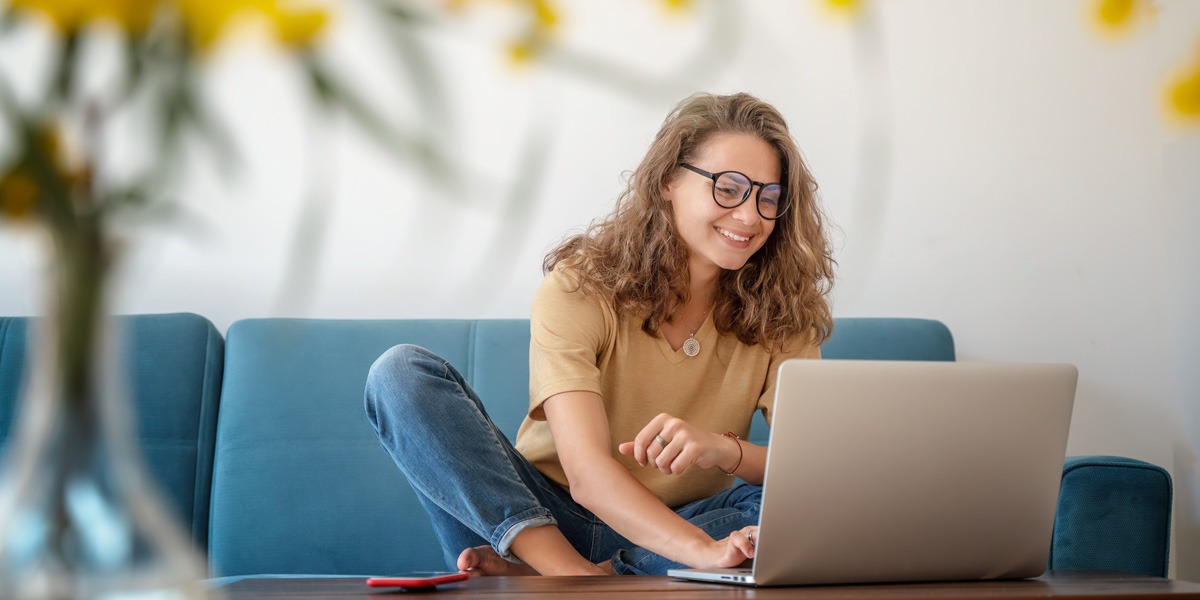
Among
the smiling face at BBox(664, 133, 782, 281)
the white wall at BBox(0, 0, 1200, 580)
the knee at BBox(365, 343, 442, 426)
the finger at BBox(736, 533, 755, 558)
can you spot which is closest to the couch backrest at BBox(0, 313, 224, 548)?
the white wall at BBox(0, 0, 1200, 580)

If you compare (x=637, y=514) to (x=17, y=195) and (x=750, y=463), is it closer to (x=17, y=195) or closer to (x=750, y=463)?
(x=750, y=463)

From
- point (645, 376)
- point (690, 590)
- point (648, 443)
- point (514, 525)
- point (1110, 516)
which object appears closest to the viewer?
point (690, 590)

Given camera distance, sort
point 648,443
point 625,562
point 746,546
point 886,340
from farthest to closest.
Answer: point 886,340 → point 625,562 → point 648,443 → point 746,546

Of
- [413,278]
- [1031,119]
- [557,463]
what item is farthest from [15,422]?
[1031,119]

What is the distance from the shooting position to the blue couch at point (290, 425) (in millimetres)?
1951

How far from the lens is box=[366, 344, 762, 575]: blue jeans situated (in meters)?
1.44

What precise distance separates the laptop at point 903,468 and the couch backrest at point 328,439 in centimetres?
103

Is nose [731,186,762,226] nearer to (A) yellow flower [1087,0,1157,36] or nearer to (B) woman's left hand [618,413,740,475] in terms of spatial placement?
(B) woman's left hand [618,413,740,475]

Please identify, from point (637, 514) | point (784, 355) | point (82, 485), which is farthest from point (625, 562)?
point (82, 485)

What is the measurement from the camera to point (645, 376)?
1.77m

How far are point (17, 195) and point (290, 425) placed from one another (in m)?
1.85

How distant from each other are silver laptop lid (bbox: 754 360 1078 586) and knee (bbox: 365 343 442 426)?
0.64 m

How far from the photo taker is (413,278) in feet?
7.18

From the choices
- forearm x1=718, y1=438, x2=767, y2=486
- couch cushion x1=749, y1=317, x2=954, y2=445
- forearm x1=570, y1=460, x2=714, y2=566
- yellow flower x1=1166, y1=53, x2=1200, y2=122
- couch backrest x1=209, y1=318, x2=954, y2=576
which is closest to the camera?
yellow flower x1=1166, y1=53, x2=1200, y2=122
